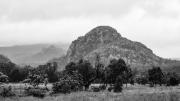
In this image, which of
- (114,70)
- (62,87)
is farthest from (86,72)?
(62,87)

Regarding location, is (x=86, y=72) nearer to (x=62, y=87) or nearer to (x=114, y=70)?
(x=114, y=70)

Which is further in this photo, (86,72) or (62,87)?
(86,72)

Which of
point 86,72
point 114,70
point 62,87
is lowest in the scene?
point 62,87

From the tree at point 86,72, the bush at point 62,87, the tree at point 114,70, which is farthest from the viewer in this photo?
the tree at point 114,70

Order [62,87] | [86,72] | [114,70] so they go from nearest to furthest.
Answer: [62,87] → [86,72] → [114,70]

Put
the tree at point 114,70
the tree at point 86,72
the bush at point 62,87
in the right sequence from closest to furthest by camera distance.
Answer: the bush at point 62,87
the tree at point 86,72
the tree at point 114,70

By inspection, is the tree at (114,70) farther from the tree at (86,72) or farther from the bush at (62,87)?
the bush at (62,87)

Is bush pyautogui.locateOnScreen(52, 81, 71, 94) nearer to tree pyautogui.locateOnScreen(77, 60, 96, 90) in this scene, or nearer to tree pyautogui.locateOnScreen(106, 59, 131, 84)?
tree pyautogui.locateOnScreen(77, 60, 96, 90)

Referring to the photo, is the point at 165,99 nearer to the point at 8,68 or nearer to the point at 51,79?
the point at 51,79

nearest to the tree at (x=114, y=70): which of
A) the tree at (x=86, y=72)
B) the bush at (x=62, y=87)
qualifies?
the tree at (x=86, y=72)

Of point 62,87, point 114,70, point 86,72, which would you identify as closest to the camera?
point 62,87

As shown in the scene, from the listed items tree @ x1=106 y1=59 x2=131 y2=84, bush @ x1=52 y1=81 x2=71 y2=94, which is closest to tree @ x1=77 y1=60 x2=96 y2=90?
tree @ x1=106 y1=59 x2=131 y2=84

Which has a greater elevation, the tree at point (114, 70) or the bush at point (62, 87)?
the tree at point (114, 70)

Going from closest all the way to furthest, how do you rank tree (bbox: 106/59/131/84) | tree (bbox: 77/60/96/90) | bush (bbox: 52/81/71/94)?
bush (bbox: 52/81/71/94) → tree (bbox: 77/60/96/90) → tree (bbox: 106/59/131/84)
